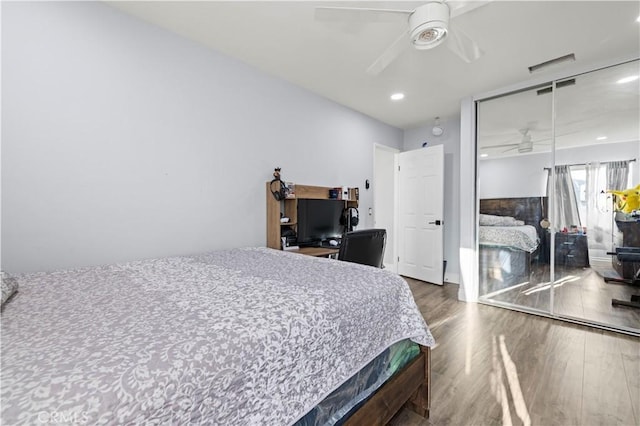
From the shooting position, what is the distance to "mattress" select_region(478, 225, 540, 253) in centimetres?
304

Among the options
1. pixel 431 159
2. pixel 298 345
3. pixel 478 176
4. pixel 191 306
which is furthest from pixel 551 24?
pixel 191 306

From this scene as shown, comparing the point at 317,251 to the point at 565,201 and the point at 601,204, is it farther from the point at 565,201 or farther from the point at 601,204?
the point at 601,204

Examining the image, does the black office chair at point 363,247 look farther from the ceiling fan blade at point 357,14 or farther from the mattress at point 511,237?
the mattress at point 511,237

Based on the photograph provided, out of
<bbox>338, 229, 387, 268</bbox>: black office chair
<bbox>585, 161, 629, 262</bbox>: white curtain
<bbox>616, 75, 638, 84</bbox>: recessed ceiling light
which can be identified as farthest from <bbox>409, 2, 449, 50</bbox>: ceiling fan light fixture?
<bbox>585, 161, 629, 262</bbox>: white curtain

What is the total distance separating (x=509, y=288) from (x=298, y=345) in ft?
Answer: 10.7

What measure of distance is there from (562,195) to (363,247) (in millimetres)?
2307

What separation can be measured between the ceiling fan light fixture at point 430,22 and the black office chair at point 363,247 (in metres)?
1.34

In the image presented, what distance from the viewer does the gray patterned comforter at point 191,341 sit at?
1.95ft

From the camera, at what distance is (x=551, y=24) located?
6.56 ft

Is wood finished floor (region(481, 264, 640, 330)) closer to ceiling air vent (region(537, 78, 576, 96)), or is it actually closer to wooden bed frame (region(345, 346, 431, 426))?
ceiling air vent (region(537, 78, 576, 96))

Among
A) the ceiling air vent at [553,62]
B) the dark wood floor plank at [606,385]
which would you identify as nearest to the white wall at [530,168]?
the ceiling air vent at [553,62]

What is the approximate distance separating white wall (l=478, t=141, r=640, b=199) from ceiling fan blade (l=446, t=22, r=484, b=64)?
1.65m

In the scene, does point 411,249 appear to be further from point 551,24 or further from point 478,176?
point 551,24

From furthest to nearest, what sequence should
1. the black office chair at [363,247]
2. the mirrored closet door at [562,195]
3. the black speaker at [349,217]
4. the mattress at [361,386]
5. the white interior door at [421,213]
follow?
the white interior door at [421,213], the black speaker at [349,217], the mirrored closet door at [562,195], the black office chair at [363,247], the mattress at [361,386]
